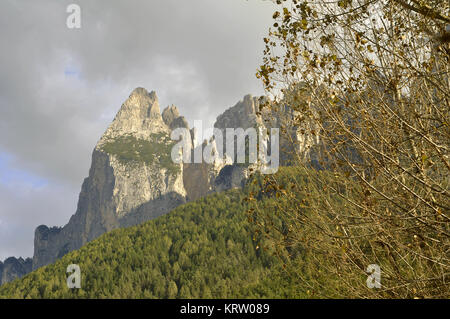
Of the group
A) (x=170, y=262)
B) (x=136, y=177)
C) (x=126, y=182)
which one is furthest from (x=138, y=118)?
(x=170, y=262)

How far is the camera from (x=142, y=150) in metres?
171

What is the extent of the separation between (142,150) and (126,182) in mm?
19055

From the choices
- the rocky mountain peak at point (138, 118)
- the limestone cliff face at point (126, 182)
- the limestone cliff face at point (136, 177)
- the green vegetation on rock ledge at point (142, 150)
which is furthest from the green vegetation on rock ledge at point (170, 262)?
the rocky mountain peak at point (138, 118)

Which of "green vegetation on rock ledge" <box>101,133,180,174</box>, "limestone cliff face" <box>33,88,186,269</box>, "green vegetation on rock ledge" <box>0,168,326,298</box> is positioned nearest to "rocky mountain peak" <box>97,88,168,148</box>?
"limestone cliff face" <box>33,88,186,269</box>

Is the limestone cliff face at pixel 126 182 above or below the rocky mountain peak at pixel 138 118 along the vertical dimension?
below

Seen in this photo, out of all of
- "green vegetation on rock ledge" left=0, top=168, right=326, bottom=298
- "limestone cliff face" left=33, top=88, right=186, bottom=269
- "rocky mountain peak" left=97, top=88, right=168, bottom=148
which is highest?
"rocky mountain peak" left=97, top=88, right=168, bottom=148

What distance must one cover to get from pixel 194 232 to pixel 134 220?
67.0 m

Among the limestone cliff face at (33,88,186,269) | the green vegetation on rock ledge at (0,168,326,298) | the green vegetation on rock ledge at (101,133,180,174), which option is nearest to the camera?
the green vegetation on rock ledge at (0,168,326,298)

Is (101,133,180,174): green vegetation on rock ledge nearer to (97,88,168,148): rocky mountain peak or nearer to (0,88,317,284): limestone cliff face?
(0,88,317,284): limestone cliff face

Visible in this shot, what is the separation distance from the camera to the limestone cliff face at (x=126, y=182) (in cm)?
15800

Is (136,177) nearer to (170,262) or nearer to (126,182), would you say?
(126,182)

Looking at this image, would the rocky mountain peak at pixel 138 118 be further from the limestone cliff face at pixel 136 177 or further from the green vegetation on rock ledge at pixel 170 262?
the green vegetation on rock ledge at pixel 170 262

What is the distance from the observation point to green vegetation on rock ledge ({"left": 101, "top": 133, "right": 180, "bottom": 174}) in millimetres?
165988

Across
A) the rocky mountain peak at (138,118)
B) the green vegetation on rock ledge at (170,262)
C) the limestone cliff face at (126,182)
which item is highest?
the rocky mountain peak at (138,118)
